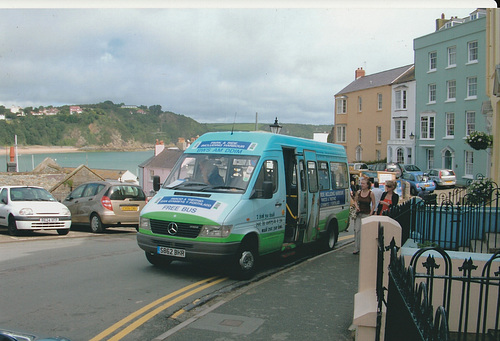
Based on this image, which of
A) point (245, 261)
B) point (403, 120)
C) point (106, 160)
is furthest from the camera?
point (106, 160)

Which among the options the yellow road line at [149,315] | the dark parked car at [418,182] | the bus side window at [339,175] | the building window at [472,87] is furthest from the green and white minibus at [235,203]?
the building window at [472,87]

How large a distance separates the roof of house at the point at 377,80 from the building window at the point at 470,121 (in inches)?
466

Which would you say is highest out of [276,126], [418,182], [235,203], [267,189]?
[276,126]

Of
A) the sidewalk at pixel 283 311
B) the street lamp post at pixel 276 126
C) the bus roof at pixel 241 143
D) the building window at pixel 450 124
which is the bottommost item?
the sidewalk at pixel 283 311

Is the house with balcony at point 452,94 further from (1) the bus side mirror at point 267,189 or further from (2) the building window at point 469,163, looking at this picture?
(1) the bus side mirror at point 267,189

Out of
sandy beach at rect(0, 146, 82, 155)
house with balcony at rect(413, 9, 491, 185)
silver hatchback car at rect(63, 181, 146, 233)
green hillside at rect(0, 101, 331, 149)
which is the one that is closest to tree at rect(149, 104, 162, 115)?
green hillside at rect(0, 101, 331, 149)

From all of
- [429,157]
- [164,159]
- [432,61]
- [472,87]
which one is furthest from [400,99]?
[164,159]

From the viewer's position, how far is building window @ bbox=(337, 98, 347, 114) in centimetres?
5912

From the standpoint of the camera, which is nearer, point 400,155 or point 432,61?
point 432,61

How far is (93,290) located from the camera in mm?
7801

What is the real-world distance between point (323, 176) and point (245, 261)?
4.23 m

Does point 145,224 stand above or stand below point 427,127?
below

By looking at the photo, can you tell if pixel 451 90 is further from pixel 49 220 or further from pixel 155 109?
pixel 155 109

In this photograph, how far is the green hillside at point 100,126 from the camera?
63.4 meters
